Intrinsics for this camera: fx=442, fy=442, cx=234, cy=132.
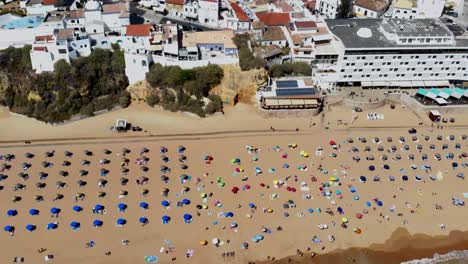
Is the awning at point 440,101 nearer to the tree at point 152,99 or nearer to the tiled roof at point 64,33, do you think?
the tree at point 152,99

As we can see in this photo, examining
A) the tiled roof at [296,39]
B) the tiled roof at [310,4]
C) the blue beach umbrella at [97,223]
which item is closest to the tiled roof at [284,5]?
the tiled roof at [310,4]

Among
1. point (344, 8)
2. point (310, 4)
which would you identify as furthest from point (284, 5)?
point (344, 8)

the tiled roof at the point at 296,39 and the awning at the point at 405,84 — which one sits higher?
the tiled roof at the point at 296,39

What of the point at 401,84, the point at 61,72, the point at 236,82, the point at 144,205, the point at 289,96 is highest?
the point at 61,72

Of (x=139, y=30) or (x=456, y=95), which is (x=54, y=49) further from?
(x=456, y=95)

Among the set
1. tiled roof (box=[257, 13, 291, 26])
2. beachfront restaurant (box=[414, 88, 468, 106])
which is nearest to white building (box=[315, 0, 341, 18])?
tiled roof (box=[257, 13, 291, 26])

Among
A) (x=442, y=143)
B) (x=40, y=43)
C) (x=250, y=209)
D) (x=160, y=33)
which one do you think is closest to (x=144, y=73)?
(x=160, y=33)

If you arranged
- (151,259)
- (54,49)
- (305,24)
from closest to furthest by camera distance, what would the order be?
(151,259) < (54,49) < (305,24)
